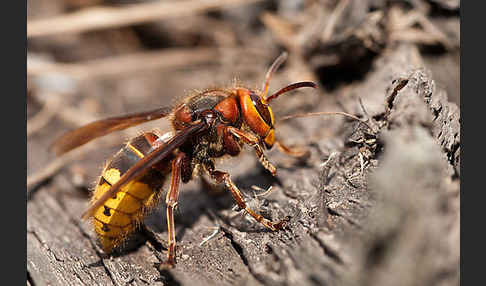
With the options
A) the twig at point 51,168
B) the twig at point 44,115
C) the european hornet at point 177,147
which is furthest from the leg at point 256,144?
the twig at point 44,115

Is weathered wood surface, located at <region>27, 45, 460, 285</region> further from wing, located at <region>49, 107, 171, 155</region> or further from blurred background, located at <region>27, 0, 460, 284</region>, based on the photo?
wing, located at <region>49, 107, 171, 155</region>

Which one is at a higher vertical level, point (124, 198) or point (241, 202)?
point (241, 202)

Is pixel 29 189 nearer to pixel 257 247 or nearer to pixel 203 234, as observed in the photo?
pixel 203 234

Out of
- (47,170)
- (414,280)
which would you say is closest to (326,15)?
(47,170)

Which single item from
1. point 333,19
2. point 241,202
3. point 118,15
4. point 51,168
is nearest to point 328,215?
point 241,202

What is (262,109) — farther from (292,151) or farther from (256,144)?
(292,151)

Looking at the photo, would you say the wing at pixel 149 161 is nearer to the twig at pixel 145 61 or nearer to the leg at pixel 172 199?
the leg at pixel 172 199

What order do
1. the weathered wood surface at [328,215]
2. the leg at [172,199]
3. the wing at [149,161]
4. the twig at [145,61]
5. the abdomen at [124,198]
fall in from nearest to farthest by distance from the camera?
the weathered wood surface at [328,215]
the wing at [149,161]
the leg at [172,199]
the abdomen at [124,198]
the twig at [145,61]
